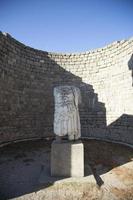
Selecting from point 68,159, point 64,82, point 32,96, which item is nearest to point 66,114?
point 68,159

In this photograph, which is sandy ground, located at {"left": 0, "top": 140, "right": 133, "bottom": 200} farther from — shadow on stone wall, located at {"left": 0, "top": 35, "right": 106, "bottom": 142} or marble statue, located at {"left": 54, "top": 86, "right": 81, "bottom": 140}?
shadow on stone wall, located at {"left": 0, "top": 35, "right": 106, "bottom": 142}

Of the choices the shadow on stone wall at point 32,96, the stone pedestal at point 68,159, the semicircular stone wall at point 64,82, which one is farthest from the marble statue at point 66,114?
the shadow on stone wall at point 32,96

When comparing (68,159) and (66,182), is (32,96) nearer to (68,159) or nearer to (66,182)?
(68,159)

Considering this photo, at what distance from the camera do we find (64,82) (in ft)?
31.0

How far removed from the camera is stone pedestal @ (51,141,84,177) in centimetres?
310

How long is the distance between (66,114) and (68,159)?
2.93 feet

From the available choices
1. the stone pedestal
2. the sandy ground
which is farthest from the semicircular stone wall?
the stone pedestal

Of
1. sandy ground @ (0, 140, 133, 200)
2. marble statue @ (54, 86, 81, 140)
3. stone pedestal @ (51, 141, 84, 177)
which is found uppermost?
marble statue @ (54, 86, 81, 140)

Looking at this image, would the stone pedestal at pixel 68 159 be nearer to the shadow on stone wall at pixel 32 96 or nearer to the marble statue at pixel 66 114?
the marble statue at pixel 66 114

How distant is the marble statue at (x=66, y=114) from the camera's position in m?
3.20

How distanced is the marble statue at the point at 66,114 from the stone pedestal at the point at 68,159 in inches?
8.5

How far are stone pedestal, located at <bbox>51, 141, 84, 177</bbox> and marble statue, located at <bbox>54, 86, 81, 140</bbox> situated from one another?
0.71 ft

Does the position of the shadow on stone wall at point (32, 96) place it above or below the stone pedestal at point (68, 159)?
above

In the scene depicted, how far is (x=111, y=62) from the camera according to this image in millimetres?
8242
